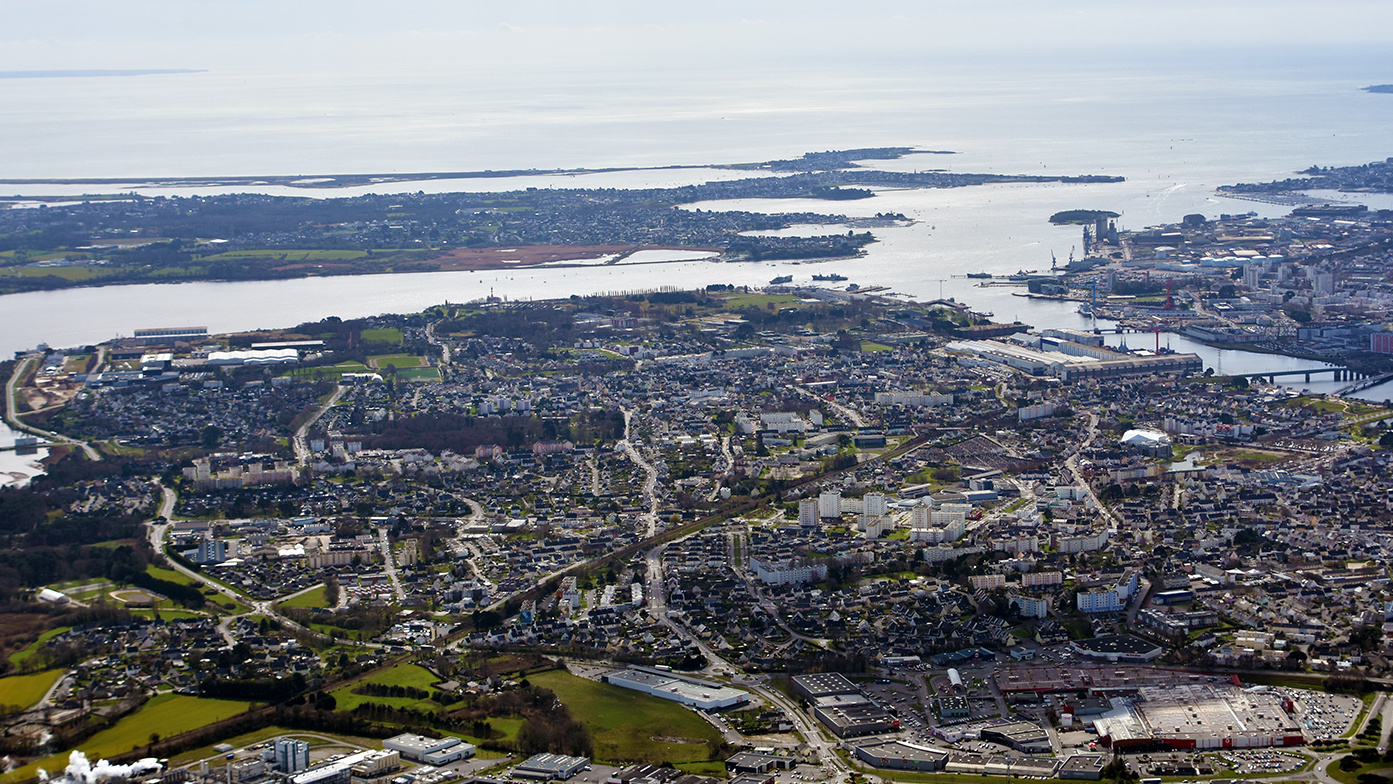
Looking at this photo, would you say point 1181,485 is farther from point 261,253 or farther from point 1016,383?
point 261,253

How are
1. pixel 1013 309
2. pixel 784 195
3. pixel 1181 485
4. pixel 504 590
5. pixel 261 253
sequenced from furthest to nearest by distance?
pixel 784 195, pixel 261 253, pixel 1013 309, pixel 1181 485, pixel 504 590

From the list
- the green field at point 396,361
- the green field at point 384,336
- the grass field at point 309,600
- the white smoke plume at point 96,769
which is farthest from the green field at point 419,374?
the white smoke plume at point 96,769

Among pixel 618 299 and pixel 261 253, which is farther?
pixel 261 253

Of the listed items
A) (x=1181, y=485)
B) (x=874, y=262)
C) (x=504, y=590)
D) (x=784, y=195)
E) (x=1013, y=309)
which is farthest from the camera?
(x=784, y=195)

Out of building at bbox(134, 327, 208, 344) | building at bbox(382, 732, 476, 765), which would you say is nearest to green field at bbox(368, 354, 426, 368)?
building at bbox(134, 327, 208, 344)

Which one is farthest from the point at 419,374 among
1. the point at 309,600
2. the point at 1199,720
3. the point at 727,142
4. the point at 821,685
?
the point at 727,142

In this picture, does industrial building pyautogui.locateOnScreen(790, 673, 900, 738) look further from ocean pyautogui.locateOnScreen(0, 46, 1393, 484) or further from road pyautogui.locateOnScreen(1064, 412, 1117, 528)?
ocean pyautogui.locateOnScreen(0, 46, 1393, 484)

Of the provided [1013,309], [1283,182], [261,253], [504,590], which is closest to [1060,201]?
[1283,182]

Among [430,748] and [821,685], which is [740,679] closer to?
[821,685]
